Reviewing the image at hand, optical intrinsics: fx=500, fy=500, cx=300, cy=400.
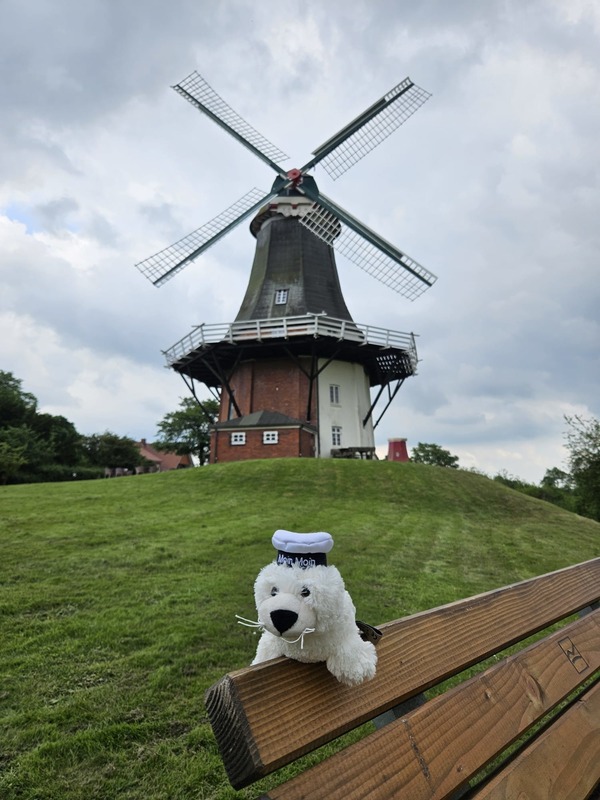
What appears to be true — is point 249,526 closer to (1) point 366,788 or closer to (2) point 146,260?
(1) point 366,788

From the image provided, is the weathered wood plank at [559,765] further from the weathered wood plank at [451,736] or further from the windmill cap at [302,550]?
the windmill cap at [302,550]

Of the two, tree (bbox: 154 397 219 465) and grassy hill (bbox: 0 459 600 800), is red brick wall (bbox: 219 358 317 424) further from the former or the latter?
tree (bbox: 154 397 219 465)

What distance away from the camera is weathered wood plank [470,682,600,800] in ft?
4.14

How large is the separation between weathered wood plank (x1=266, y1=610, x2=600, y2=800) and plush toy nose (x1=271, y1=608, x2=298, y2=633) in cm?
26

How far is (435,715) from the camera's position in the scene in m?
1.26

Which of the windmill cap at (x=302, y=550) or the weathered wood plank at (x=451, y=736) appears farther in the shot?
the windmill cap at (x=302, y=550)

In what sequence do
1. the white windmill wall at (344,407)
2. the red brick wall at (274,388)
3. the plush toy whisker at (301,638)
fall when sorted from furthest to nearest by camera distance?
the white windmill wall at (344,407), the red brick wall at (274,388), the plush toy whisker at (301,638)

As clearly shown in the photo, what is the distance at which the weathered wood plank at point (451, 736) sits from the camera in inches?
39.7

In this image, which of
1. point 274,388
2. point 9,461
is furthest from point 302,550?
point 9,461

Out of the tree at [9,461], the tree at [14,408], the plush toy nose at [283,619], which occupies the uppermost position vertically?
the tree at [14,408]

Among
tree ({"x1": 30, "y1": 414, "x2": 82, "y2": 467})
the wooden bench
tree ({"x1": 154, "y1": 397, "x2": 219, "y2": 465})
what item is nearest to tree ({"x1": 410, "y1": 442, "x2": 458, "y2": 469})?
tree ({"x1": 154, "y1": 397, "x2": 219, "y2": 465})

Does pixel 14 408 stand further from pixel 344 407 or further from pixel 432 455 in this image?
pixel 432 455

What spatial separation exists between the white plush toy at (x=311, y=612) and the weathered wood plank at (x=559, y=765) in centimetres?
46

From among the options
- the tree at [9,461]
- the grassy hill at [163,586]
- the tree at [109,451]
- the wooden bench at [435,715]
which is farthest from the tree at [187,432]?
the wooden bench at [435,715]
